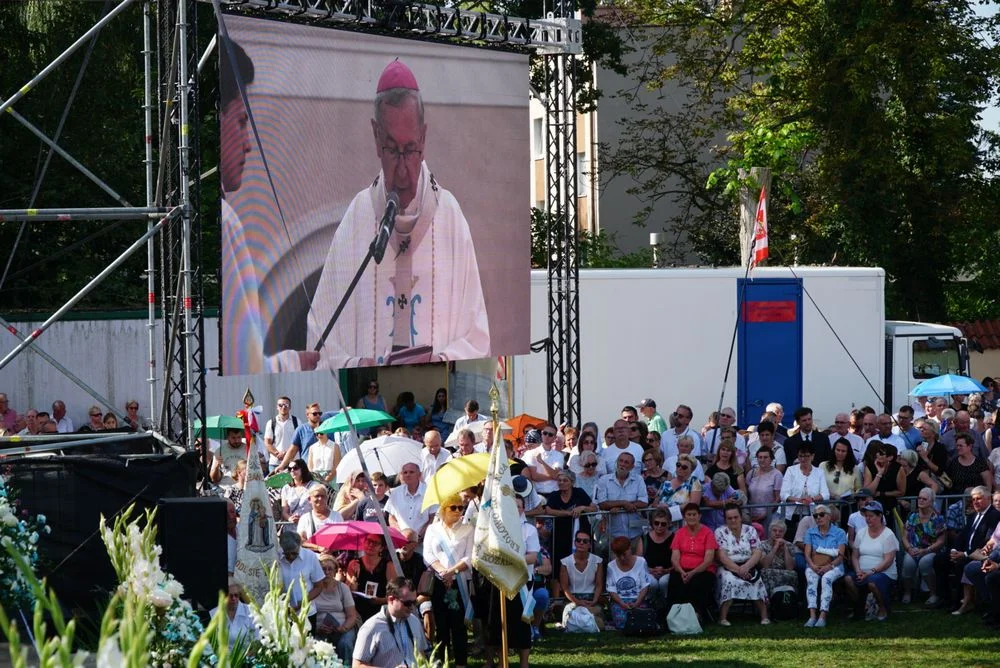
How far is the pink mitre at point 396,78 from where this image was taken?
14578mm

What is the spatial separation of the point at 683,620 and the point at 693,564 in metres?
0.51

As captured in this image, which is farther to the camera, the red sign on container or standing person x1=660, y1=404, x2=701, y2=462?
the red sign on container

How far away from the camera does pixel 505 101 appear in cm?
1581

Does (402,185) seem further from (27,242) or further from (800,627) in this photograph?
(27,242)

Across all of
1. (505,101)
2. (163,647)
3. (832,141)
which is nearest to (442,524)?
(163,647)

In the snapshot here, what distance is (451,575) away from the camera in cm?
1021

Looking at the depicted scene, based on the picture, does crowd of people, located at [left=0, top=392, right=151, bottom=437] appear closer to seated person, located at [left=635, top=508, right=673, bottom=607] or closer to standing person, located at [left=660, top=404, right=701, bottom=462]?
standing person, located at [left=660, top=404, right=701, bottom=462]

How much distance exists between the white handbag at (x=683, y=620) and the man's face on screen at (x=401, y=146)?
17.1 feet

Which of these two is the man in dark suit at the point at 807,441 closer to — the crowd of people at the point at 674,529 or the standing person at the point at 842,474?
the crowd of people at the point at 674,529

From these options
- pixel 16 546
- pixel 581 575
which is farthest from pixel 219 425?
pixel 16 546

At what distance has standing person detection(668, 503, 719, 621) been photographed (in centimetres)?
1180

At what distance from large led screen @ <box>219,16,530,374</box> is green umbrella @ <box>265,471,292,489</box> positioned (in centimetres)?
103

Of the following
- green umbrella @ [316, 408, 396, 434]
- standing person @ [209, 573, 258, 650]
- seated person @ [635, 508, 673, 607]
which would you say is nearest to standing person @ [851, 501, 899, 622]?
seated person @ [635, 508, 673, 607]

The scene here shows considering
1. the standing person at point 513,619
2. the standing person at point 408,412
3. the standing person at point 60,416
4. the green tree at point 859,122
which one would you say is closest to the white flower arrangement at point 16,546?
the standing person at point 513,619
